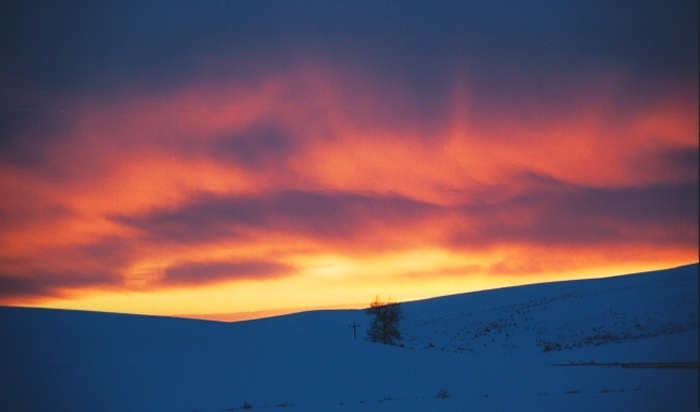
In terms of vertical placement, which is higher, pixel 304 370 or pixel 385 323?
pixel 385 323

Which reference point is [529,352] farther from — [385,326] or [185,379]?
[185,379]

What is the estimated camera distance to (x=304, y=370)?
32938mm

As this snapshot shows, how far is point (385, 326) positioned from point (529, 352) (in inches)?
724

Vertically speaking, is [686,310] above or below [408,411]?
above

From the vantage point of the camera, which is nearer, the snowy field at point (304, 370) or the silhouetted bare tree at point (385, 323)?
the snowy field at point (304, 370)

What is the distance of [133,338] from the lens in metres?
36.5

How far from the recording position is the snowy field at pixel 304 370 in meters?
23.1

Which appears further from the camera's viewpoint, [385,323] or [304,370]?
[385,323]

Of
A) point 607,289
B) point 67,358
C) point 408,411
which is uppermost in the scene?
point 607,289

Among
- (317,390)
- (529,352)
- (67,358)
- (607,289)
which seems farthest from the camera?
(607,289)

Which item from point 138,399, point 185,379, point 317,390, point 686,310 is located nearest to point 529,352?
point 686,310

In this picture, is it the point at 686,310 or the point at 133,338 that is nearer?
the point at 133,338

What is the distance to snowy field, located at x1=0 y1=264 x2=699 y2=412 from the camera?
2311 cm

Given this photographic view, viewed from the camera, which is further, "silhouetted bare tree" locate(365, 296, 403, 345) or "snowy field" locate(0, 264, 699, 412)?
"silhouetted bare tree" locate(365, 296, 403, 345)
